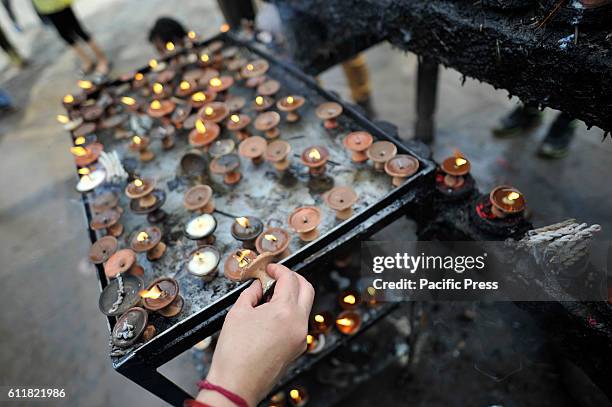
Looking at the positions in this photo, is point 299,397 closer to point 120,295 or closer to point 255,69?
point 120,295

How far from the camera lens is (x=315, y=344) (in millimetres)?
3604

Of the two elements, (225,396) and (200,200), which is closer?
(225,396)

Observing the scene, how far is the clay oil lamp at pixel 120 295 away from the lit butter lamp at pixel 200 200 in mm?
684

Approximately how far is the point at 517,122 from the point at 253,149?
4553 millimetres

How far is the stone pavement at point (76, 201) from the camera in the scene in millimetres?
4500

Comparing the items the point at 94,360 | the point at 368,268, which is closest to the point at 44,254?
the point at 94,360

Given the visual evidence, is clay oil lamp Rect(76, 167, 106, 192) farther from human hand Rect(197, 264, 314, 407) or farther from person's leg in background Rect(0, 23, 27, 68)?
person's leg in background Rect(0, 23, 27, 68)

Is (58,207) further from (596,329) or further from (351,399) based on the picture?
(596,329)

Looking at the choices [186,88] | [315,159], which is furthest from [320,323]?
[186,88]

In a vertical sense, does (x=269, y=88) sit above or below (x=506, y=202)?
above

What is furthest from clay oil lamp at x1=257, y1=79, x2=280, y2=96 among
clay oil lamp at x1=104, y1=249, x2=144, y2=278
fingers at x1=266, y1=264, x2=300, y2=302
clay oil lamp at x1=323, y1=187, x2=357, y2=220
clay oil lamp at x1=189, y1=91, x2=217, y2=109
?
fingers at x1=266, y1=264, x2=300, y2=302

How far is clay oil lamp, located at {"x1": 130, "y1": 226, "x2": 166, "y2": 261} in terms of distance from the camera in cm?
289

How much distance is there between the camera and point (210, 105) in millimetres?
3990

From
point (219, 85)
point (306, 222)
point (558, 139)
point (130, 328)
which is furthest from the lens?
point (558, 139)
